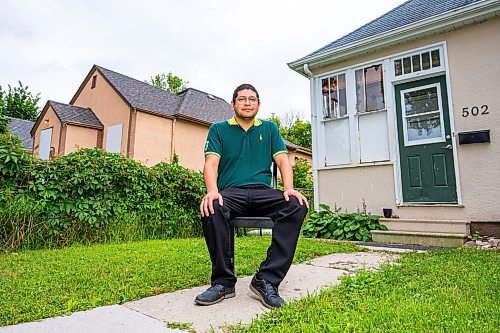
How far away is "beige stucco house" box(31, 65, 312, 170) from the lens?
1320cm

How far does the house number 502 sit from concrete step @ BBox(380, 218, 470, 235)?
1.48m

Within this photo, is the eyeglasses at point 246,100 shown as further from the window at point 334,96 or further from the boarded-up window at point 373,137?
the window at point 334,96

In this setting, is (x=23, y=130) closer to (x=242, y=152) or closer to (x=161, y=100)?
(x=161, y=100)

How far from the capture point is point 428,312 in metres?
1.48

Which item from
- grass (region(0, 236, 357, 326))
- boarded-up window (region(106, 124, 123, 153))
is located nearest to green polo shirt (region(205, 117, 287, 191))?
grass (region(0, 236, 357, 326))

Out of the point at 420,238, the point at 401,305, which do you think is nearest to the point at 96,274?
the point at 401,305

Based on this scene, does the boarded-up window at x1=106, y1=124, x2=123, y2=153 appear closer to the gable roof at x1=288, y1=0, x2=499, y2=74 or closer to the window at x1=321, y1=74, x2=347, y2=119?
the gable roof at x1=288, y1=0, x2=499, y2=74

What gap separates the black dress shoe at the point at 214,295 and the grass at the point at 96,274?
1.22 feet

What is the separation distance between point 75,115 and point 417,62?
1363 centimetres

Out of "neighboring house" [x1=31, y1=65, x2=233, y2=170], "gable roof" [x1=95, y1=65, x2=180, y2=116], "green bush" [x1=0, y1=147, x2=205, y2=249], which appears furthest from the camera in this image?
"gable roof" [x1=95, y1=65, x2=180, y2=116]

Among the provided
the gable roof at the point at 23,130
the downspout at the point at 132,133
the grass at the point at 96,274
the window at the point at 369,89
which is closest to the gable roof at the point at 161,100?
the downspout at the point at 132,133

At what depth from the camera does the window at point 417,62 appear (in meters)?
4.83

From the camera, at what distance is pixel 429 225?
14.7ft

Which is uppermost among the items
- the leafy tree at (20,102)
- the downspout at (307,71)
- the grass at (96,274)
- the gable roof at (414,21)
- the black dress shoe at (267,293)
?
the leafy tree at (20,102)
